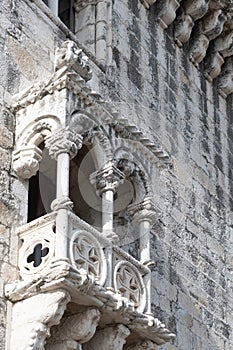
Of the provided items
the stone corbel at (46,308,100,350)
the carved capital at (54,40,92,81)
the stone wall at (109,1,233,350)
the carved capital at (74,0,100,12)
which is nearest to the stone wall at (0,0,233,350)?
the stone wall at (109,1,233,350)

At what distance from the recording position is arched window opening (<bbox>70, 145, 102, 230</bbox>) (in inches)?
316

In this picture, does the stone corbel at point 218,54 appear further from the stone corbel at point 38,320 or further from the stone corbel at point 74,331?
the stone corbel at point 38,320

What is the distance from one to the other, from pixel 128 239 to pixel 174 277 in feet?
2.87

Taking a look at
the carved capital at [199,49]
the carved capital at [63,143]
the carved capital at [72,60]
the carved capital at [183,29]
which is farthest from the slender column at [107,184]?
the carved capital at [199,49]

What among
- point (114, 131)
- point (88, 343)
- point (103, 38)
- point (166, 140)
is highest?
point (103, 38)

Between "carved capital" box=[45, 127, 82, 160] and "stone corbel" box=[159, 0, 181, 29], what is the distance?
332 centimetres

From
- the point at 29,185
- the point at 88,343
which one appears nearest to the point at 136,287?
the point at 88,343

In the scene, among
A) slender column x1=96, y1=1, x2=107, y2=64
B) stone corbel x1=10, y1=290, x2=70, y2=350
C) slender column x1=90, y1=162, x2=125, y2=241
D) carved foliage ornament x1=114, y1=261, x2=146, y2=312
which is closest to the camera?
stone corbel x1=10, y1=290, x2=70, y2=350

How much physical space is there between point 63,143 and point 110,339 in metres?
1.46

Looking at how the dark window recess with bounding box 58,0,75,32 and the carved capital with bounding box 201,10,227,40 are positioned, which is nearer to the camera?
the dark window recess with bounding box 58,0,75,32

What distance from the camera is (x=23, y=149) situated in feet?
25.2

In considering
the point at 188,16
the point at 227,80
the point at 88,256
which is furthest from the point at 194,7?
the point at 88,256

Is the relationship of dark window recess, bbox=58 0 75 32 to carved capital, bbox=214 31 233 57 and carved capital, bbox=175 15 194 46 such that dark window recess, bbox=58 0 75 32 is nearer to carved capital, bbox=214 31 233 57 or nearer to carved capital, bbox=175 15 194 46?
carved capital, bbox=175 15 194 46

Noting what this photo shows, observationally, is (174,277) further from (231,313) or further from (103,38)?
(103,38)
